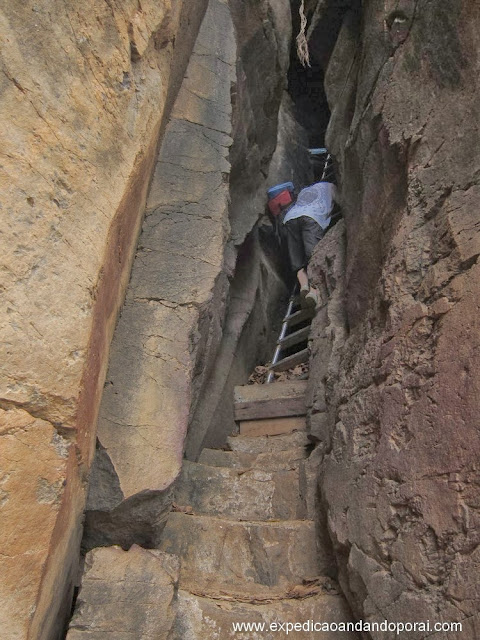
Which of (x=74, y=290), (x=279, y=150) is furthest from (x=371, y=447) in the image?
(x=279, y=150)

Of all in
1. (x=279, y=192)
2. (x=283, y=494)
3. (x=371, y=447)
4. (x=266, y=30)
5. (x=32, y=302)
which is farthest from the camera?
(x=279, y=192)

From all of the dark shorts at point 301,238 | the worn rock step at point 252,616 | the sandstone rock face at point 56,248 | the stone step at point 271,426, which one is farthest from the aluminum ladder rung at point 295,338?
the worn rock step at point 252,616

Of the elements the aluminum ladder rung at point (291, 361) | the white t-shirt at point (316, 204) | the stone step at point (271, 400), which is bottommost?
the stone step at point (271, 400)

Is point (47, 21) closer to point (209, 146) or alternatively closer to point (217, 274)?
point (217, 274)

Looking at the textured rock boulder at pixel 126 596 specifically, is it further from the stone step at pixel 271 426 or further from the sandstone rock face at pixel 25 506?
the stone step at pixel 271 426

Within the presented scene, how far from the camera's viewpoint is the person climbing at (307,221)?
5.54 metres

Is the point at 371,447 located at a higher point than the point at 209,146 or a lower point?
lower

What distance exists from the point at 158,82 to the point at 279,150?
4716 millimetres

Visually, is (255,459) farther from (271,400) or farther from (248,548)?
(248,548)

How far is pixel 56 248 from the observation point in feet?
6.17

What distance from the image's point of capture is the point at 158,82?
291 centimetres

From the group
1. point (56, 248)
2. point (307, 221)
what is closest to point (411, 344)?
point (56, 248)

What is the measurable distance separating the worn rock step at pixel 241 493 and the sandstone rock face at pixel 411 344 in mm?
343

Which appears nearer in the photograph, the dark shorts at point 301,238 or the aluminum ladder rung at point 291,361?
the aluminum ladder rung at point 291,361
